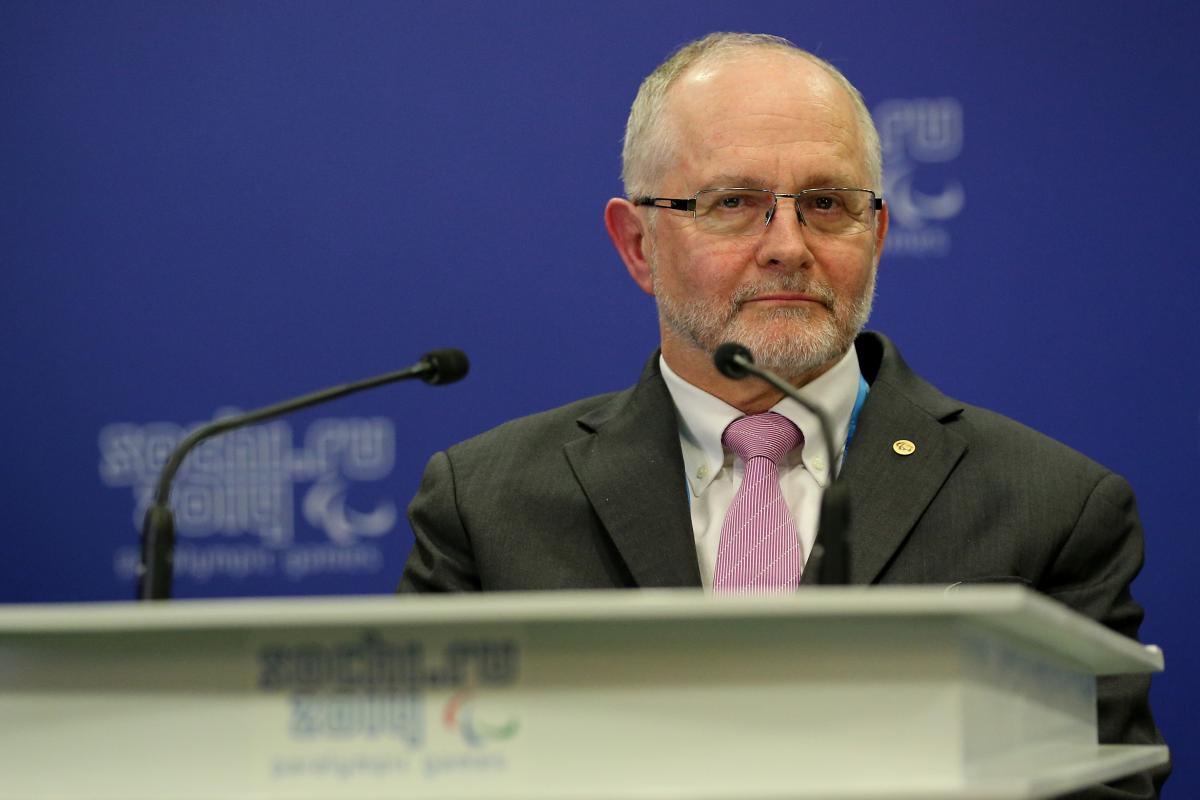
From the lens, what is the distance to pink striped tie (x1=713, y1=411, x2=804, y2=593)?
7.80ft

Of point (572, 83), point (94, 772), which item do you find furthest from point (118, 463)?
point (94, 772)

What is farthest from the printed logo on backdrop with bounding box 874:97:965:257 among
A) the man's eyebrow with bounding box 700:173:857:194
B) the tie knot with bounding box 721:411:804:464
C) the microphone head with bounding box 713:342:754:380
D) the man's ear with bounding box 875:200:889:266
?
the microphone head with bounding box 713:342:754:380

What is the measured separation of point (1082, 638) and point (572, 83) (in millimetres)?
2264

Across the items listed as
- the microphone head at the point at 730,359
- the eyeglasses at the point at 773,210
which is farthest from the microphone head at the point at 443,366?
the eyeglasses at the point at 773,210

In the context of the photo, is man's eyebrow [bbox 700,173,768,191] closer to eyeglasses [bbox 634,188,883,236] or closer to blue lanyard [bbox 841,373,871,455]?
eyeglasses [bbox 634,188,883,236]

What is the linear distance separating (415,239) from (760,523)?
4.41ft

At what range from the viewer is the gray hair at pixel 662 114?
8.96 feet

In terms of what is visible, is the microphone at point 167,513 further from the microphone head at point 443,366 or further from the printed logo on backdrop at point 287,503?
the printed logo on backdrop at point 287,503

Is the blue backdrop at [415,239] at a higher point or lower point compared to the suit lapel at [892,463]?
higher

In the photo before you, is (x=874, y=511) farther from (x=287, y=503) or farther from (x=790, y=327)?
(x=287, y=503)

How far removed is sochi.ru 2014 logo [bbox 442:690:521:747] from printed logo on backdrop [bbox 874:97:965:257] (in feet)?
7.34

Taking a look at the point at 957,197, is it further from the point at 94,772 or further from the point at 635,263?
the point at 94,772

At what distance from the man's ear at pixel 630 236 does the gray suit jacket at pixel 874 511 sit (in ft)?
0.82

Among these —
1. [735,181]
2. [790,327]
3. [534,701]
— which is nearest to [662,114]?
[735,181]
